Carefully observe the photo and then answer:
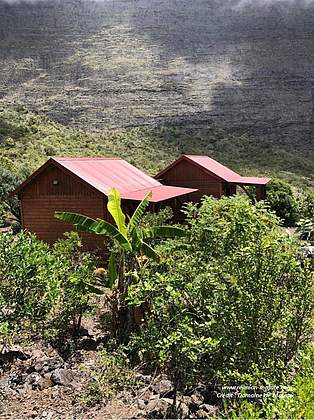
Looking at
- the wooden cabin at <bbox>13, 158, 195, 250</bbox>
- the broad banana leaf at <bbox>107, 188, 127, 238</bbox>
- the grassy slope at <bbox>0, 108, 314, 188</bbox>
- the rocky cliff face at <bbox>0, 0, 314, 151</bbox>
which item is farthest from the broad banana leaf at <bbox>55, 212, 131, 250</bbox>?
the rocky cliff face at <bbox>0, 0, 314, 151</bbox>

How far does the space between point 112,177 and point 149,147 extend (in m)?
30.0

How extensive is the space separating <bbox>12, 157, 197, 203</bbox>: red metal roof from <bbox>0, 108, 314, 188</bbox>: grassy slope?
15.4 m

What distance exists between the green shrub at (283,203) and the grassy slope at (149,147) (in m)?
9.95

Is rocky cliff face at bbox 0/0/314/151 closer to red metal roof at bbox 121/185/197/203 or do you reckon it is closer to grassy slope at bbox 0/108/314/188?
grassy slope at bbox 0/108/314/188

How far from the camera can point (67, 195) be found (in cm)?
1738

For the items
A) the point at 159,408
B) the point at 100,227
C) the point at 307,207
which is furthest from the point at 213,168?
the point at 159,408

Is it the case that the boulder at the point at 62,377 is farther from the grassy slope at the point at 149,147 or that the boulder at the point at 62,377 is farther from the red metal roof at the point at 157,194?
the grassy slope at the point at 149,147

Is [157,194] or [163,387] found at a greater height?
[157,194]

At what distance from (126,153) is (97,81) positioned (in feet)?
97.8

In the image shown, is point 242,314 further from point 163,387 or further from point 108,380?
point 108,380

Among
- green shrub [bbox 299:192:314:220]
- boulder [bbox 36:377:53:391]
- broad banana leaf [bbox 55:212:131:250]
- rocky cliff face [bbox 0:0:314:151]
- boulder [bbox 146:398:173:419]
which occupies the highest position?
rocky cliff face [bbox 0:0:314:151]

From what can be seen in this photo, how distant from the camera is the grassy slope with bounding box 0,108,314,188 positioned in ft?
133

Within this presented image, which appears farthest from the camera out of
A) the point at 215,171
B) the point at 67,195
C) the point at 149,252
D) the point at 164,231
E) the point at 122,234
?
the point at 215,171

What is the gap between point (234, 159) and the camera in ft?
150
